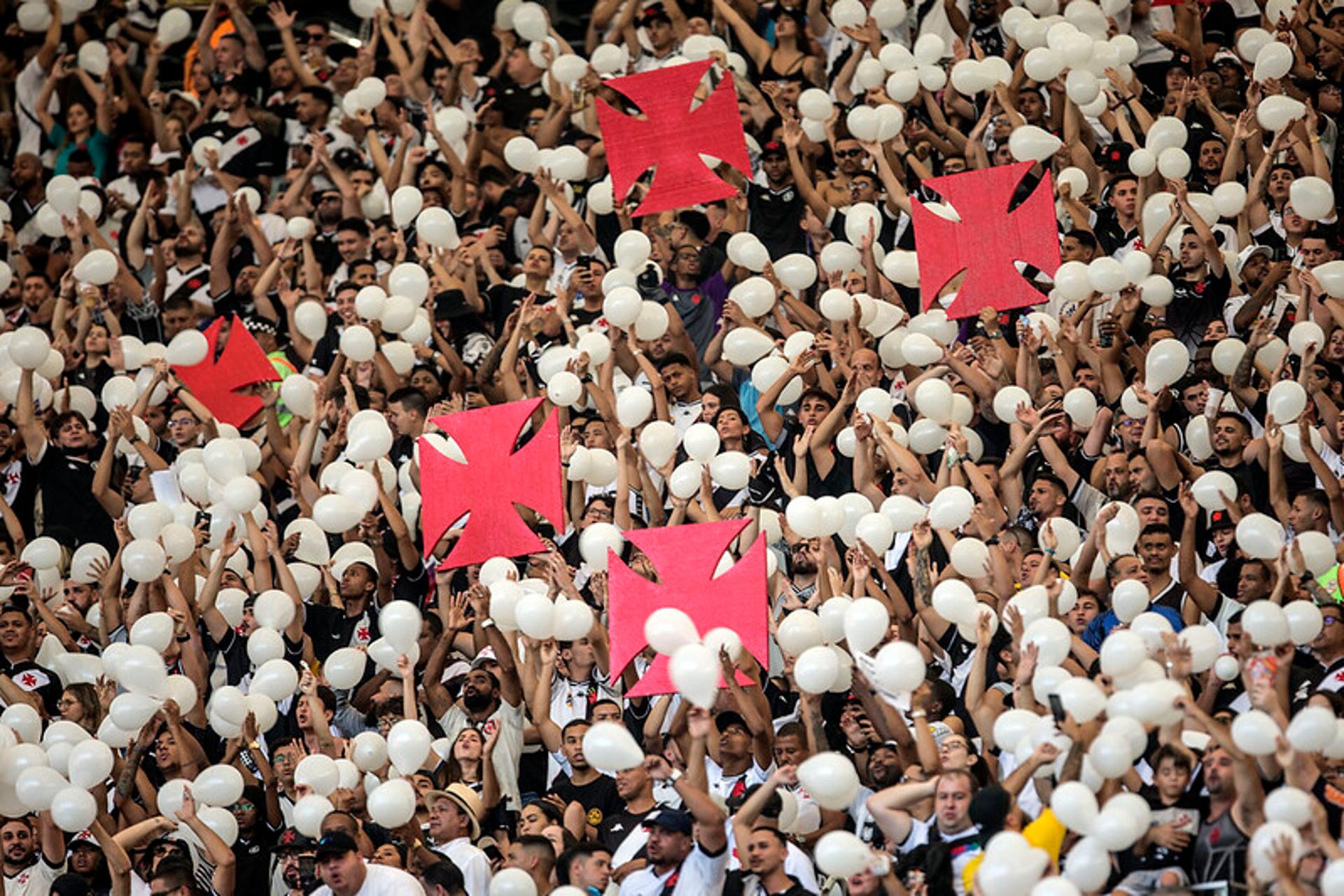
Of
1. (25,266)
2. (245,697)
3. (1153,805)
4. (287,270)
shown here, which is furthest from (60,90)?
(1153,805)

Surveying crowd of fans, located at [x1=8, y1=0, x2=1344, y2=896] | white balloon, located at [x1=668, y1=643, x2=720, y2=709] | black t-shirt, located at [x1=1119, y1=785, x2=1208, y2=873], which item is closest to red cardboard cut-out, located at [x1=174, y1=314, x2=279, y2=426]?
crowd of fans, located at [x1=8, y1=0, x2=1344, y2=896]

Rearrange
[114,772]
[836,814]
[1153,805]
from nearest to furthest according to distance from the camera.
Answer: [1153,805] < [836,814] < [114,772]

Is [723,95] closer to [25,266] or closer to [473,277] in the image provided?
[473,277]

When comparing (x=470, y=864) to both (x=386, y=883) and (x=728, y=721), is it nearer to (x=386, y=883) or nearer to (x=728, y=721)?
(x=386, y=883)

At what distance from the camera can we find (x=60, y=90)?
8.52 metres

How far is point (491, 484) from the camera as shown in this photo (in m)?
6.29

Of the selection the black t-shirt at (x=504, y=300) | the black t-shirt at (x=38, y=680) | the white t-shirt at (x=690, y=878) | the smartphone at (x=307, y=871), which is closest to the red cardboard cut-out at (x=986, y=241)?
the black t-shirt at (x=504, y=300)

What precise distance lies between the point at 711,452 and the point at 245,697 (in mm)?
1521

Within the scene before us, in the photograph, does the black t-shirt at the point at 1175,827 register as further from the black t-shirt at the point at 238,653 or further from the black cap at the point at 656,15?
the black cap at the point at 656,15

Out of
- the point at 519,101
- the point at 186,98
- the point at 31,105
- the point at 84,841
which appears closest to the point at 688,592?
the point at 84,841

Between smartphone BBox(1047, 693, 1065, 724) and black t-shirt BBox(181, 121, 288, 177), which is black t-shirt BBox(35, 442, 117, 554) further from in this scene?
smartphone BBox(1047, 693, 1065, 724)

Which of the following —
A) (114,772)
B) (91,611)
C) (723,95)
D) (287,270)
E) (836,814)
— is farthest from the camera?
(287,270)

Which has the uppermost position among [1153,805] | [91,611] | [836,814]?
[1153,805]

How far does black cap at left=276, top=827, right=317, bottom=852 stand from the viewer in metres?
5.57
